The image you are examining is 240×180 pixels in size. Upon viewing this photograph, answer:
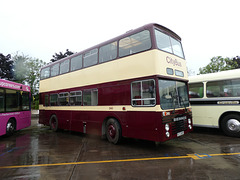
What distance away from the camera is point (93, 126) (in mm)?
7496

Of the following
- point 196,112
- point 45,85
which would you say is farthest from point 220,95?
point 45,85

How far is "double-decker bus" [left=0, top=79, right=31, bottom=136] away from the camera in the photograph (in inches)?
316

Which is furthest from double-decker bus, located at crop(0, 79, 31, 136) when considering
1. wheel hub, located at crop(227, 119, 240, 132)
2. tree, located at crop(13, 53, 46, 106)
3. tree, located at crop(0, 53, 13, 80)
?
tree, located at crop(0, 53, 13, 80)

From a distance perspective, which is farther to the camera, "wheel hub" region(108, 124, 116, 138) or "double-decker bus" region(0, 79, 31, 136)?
"double-decker bus" region(0, 79, 31, 136)

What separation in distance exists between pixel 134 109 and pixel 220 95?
182 inches

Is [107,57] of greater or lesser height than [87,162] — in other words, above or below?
above

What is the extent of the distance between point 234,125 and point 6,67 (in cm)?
3663

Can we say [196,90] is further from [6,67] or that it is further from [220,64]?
[6,67]

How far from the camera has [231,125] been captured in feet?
24.0

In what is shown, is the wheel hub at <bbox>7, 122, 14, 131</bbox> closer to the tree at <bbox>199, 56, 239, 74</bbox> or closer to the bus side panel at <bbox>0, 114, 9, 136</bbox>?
the bus side panel at <bbox>0, 114, 9, 136</bbox>

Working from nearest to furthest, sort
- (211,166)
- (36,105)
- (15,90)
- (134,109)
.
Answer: (211,166) < (134,109) < (15,90) < (36,105)

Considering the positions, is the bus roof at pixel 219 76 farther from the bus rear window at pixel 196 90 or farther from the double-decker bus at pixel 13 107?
the double-decker bus at pixel 13 107

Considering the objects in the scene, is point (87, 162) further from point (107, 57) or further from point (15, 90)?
point (15, 90)

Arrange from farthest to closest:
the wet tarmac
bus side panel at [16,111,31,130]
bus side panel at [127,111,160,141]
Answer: bus side panel at [16,111,31,130] → bus side panel at [127,111,160,141] → the wet tarmac
